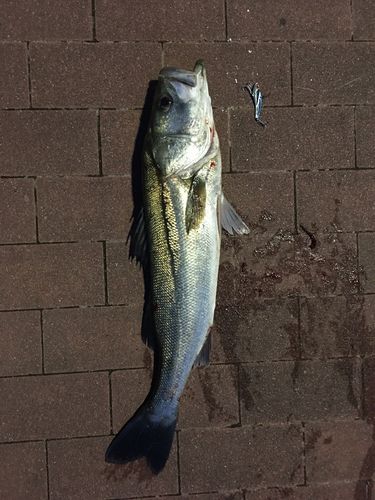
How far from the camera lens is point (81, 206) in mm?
4125

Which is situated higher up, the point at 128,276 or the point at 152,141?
the point at 152,141

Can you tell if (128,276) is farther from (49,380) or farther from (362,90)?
(362,90)

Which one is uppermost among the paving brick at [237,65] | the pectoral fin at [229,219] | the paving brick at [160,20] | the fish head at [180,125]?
the paving brick at [160,20]

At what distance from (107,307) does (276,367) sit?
6.32ft

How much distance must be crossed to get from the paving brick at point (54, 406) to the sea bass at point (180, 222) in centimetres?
88

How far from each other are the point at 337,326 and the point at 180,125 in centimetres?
270

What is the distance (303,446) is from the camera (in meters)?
4.27

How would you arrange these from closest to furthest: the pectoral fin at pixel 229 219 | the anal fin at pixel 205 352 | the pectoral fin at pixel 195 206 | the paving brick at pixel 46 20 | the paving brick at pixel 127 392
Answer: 1. the pectoral fin at pixel 195 206
2. the anal fin at pixel 205 352
3. the pectoral fin at pixel 229 219
4. the paving brick at pixel 46 20
5. the paving brick at pixel 127 392

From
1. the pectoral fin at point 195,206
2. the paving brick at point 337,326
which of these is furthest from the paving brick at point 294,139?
the paving brick at point 337,326

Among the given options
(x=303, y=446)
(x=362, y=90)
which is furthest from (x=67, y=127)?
(x=303, y=446)

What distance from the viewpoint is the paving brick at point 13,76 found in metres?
4.07

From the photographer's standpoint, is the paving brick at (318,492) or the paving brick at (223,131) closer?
the paving brick at (223,131)

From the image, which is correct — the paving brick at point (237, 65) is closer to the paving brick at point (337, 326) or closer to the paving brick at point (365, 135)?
the paving brick at point (365, 135)

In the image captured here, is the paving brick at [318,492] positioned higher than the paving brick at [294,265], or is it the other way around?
the paving brick at [294,265]
